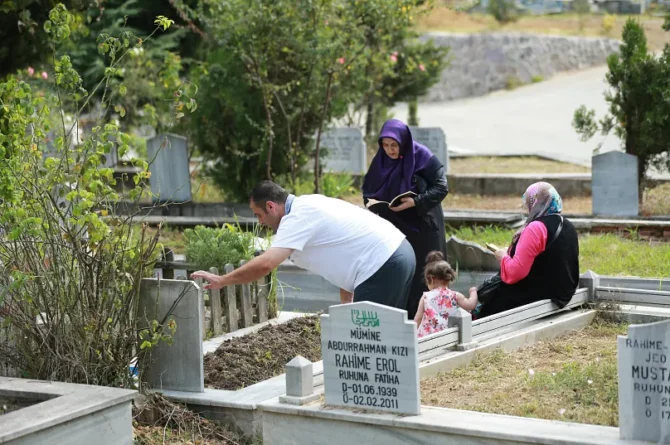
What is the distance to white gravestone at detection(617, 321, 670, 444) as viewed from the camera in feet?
15.4

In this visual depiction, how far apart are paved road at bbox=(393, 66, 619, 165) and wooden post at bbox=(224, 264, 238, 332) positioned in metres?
11.7

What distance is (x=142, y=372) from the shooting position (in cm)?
636

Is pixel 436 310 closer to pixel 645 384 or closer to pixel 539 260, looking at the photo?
pixel 539 260

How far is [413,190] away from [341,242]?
1875 mm

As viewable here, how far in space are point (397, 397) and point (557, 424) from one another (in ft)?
2.64

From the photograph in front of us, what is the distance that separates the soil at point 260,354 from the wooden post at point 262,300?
0.37m

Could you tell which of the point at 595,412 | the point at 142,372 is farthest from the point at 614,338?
the point at 142,372

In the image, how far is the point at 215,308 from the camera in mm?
7566

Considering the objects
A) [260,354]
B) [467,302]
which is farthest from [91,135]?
[467,302]

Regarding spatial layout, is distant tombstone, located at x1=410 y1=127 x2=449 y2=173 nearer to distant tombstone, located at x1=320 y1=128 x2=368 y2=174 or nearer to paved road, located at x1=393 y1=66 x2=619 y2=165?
distant tombstone, located at x1=320 y1=128 x2=368 y2=174

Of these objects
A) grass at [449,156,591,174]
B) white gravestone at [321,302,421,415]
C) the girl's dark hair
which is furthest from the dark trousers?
grass at [449,156,591,174]

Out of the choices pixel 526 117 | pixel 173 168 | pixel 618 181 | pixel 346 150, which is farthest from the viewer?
pixel 526 117

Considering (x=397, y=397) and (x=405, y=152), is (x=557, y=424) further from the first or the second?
(x=405, y=152)

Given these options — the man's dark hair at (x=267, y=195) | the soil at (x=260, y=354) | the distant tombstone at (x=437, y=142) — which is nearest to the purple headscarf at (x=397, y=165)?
the soil at (x=260, y=354)
